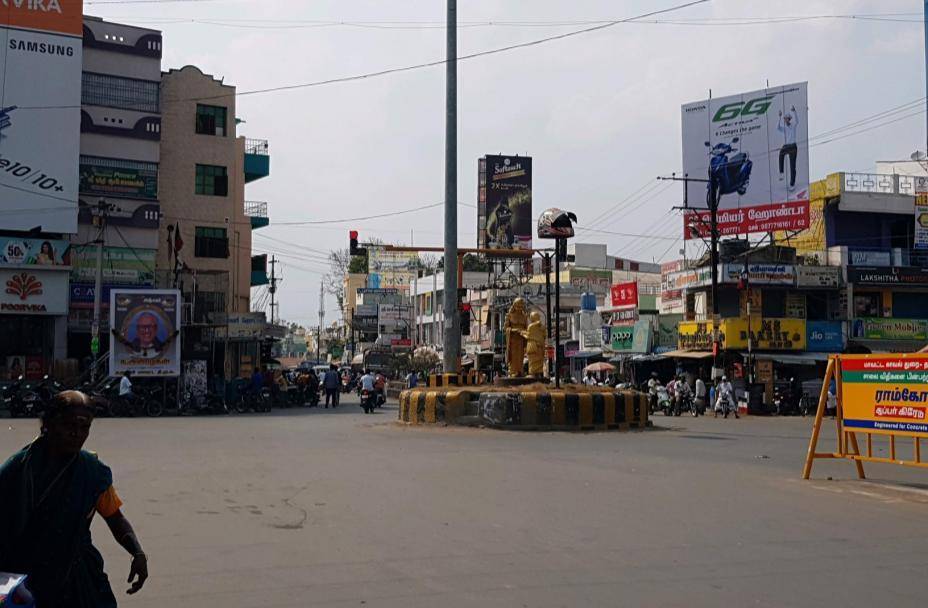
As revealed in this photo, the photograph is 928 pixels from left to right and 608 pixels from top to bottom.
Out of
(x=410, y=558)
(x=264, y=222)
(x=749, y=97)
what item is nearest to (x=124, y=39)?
(x=264, y=222)

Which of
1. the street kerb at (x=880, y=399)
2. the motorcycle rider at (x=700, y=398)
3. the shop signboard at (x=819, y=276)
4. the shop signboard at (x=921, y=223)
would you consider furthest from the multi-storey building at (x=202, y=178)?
the street kerb at (x=880, y=399)

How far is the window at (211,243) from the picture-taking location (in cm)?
4491

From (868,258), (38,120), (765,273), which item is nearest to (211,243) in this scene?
(38,120)

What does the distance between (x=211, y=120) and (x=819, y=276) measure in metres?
29.1

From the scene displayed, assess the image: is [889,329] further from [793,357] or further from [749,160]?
[749,160]

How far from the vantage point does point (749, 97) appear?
42312mm

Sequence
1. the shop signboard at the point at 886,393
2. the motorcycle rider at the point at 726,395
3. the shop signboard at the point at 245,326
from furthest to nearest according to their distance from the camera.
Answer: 1. the shop signboard at the point at 245,326
2. the motorcycle rider at the point at 726,395
3. the shop signboard at the point at 886,393

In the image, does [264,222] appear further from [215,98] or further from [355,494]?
[355,494]

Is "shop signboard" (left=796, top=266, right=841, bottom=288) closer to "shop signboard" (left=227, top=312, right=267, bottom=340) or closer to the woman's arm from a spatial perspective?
"shop signboard" (left=227, top=312, right=267, bottom=340)

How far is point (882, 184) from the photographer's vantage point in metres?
43.7

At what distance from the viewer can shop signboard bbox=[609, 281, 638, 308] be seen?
1916 inches

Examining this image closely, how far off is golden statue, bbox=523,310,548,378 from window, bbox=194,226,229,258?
25.9 metres

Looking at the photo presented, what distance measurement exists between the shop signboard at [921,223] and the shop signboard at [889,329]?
11.6ft

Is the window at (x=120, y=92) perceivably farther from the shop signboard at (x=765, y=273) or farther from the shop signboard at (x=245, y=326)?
the shop signboard at (x=765, y=273)
